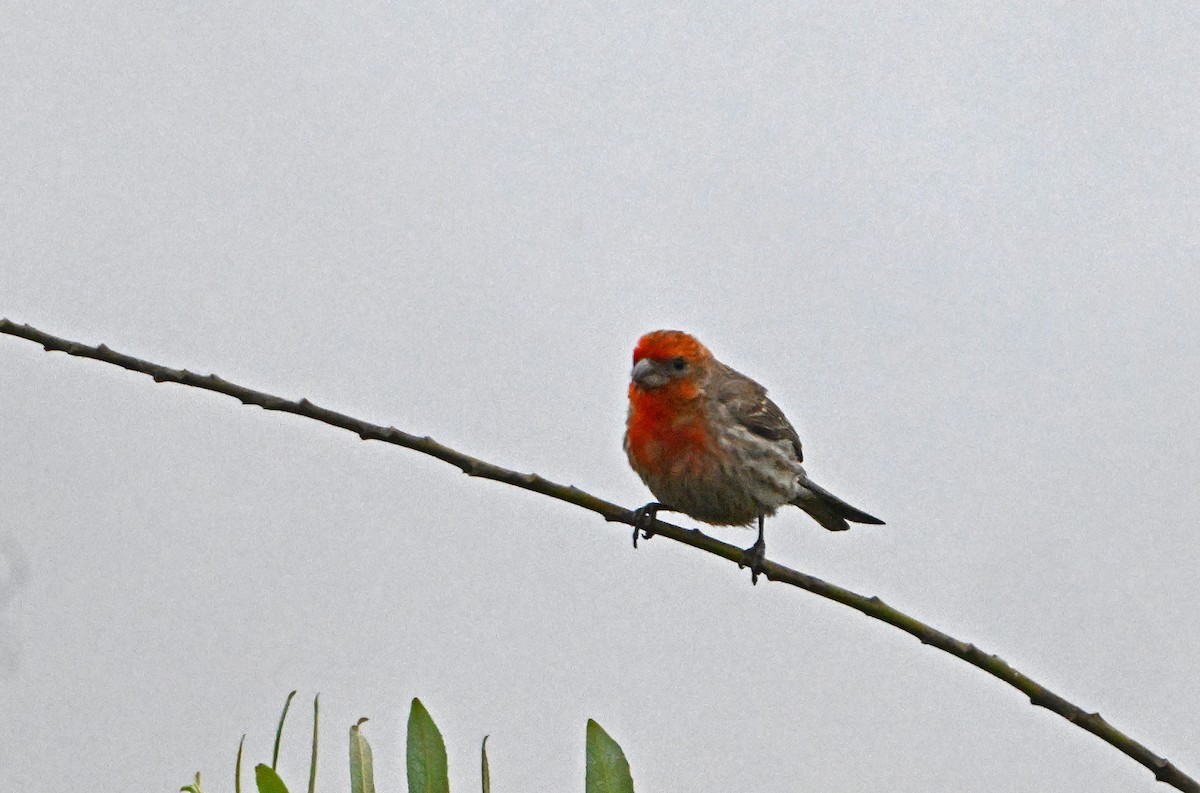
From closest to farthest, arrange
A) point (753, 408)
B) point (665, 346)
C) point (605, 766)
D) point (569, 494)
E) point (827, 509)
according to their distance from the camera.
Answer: point (605, 766)
point (569, 494)
point (665, 346)
point (753, 408)
point (827, 509)

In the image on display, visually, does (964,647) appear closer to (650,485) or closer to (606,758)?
(606,758)

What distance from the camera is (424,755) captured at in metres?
1.11

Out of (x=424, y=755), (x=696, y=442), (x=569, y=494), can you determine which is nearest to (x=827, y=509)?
(x=696, y=442)

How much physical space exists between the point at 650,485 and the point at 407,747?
65.7 inches

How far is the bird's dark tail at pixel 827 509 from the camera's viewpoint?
3.06m

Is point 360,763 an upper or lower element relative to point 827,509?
lower

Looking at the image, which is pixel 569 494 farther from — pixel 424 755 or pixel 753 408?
pixel 753 408

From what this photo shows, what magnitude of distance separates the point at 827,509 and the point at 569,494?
74.5 inches

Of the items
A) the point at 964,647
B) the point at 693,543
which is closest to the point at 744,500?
the point at 693,543

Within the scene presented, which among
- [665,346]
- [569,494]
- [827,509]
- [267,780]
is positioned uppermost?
[665,346]

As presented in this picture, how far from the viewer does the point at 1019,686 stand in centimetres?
112

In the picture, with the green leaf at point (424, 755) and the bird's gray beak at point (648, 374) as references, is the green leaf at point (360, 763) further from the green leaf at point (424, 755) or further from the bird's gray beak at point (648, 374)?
the bird's gray beak at point (648, 374)

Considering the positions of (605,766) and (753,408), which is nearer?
(605,766)

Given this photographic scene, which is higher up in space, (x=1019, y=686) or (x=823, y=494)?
(x=823, y=494)
